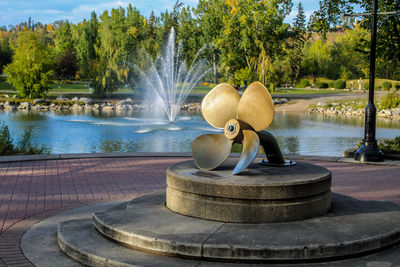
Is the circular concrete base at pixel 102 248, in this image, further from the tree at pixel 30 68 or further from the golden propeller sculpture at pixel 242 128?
the tree at pixel 30 68

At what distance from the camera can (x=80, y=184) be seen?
8922 millimetres

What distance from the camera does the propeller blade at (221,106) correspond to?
6.80 meters

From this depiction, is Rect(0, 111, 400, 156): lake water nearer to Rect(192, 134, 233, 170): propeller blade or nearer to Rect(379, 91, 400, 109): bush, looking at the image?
Rect(379, 91, 400, 109): bush

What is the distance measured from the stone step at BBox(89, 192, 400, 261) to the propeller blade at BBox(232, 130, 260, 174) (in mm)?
905

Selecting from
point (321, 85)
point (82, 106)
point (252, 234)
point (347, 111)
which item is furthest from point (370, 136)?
point (321, 85)

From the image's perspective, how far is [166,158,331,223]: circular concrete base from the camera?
5344 mm

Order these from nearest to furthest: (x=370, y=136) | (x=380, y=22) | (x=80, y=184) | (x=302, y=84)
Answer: (x=80, y=184) → (x=370, y=136) → (x=380, y=22) → (x=302, y=84)

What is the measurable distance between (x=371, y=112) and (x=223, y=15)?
46.3 metres

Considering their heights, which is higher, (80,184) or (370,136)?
(370,136)

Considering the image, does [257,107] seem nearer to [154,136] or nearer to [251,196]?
[251,196]

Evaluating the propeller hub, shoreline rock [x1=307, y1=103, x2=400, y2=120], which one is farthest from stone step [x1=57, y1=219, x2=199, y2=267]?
shoreline rock [x1=307, y1=103, x2=400, y2=120]

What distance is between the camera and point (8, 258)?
16.3 feet

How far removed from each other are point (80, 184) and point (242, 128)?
4.01 meters

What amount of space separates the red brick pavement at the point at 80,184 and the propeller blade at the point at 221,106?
2.23 metres
